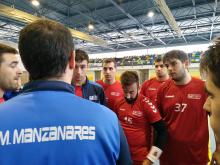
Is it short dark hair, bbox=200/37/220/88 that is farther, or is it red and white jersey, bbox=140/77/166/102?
red and white jersey, bbox=140/77/166/102

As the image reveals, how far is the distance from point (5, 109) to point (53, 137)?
234mm

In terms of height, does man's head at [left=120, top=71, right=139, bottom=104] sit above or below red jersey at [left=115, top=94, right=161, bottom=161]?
above

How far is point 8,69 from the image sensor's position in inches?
103

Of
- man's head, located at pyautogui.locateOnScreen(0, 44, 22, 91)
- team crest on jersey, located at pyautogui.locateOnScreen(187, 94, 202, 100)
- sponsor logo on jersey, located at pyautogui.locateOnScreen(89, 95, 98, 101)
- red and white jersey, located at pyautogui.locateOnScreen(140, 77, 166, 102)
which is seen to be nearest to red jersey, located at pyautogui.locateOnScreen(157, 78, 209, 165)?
team crest on jersey, located at pyautogui.locateOnScreen(187, 94, 202, 100)

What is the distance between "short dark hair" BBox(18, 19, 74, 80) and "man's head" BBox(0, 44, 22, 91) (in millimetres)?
A: 1782

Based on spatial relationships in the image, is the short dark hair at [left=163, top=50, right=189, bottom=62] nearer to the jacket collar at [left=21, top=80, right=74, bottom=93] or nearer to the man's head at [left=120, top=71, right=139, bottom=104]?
the man's head at [left=120, top=71, right=139, bottom=104]

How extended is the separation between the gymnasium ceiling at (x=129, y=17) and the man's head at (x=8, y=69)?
5388mm

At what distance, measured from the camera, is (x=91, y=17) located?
433 inches

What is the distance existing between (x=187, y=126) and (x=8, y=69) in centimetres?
224

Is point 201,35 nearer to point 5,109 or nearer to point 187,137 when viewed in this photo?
point 187,137

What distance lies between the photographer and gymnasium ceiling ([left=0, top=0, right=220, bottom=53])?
31.0 feet

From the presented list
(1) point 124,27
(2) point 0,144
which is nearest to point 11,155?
(2) point 0,144

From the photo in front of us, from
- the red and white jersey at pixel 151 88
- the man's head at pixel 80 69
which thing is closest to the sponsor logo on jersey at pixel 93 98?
the man's head at pixel 80 69

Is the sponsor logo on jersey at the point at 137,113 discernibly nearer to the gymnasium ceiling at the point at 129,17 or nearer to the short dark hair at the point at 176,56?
the short dark hair at the point at 176,56
